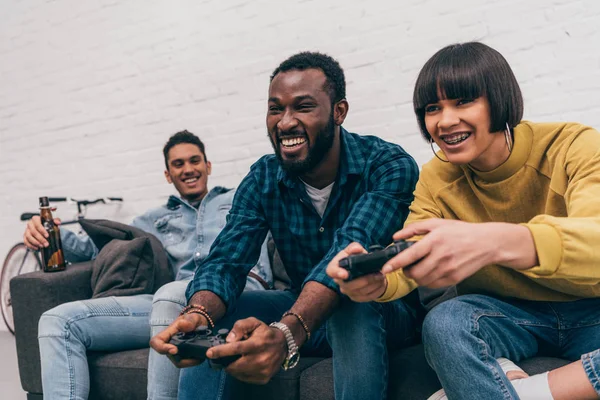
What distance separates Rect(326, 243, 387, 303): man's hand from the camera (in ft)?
2.99

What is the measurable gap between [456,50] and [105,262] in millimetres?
1516

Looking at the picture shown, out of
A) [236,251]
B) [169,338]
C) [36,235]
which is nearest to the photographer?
[169,338]

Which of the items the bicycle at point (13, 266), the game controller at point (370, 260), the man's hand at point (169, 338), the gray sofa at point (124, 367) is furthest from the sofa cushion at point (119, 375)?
the bicycle at point (13, 266)

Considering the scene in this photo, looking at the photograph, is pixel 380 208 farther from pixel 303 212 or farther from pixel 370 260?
pixel 370 260

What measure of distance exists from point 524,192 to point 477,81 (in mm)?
264

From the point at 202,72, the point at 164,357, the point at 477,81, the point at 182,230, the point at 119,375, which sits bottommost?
the point at 119,375

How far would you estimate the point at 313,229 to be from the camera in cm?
155

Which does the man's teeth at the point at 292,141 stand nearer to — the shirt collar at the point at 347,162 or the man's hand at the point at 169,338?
the shirt collar at the point at 347,162

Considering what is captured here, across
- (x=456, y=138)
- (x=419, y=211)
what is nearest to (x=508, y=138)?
(x=456, y=138)

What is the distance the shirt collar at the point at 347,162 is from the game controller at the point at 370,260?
611mm

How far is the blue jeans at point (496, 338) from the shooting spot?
3.38 ft

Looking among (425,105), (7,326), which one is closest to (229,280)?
(425,105)

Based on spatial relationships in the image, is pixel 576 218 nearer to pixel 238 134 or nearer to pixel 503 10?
pixel 503 10

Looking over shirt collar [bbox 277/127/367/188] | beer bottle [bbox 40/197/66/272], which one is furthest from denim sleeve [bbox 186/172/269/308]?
beer bottle [bbox 40/197/66/272]
